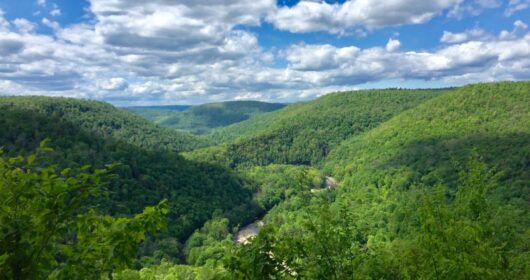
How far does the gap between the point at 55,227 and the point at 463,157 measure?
429 feet

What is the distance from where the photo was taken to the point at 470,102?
19250 cm

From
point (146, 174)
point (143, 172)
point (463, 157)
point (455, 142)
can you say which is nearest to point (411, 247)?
point (463, 157)

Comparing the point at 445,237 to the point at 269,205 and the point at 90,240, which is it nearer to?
the point at 90,240

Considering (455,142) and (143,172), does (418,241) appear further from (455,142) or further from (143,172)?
(455,142)

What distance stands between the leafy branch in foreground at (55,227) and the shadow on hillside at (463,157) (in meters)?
97.6

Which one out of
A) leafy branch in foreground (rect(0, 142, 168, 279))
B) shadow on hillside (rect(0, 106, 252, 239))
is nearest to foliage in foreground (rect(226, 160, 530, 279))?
leafy branch in foreground (rect(0, 142, 168, 279))

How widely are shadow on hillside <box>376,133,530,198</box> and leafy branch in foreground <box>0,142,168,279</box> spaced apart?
320ft

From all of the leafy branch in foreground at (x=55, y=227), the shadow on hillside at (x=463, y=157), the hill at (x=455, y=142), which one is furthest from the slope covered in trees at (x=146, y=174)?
the leafy branch in foreground at (x=55, y=227)

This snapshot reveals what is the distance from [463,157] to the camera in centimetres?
12038

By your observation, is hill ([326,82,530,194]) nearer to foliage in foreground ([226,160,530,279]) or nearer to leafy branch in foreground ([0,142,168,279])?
foliage in foreground ([226,160,530,279])

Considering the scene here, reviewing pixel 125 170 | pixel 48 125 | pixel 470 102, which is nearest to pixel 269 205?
pixel 125 170

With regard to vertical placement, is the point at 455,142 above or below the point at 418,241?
below

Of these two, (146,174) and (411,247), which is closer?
(411,247)

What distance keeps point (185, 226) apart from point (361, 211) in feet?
170
